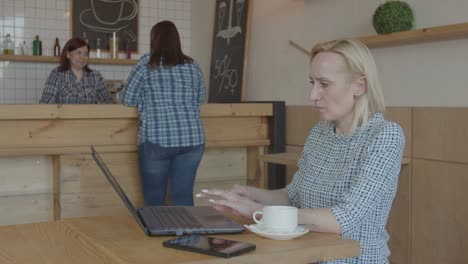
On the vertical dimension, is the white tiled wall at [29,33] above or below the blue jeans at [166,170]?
above

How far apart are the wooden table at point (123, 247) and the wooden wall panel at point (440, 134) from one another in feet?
5.92

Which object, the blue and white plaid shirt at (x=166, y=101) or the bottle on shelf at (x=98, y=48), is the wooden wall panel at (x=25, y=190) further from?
the bottle on shelf at (x=98, y=48)

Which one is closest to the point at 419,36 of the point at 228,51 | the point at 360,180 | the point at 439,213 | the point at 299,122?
the point at 439,213

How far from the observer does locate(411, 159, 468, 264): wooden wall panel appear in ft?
10.1

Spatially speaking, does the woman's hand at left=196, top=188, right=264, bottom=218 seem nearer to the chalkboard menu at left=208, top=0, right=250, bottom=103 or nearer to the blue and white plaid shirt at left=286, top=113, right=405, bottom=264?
the blue and white plaid shirt at left=286, top=113, right=405, bottom=264

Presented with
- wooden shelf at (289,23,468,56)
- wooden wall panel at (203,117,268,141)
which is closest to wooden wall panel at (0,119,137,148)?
wooden wall panel at (203,117,268,141)

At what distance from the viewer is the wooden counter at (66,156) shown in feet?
11.7

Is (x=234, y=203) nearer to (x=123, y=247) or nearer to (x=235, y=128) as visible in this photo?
(x=123, y=247)

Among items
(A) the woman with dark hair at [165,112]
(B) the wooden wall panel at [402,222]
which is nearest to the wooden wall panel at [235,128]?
(A) the woman with dark hair at [165,112]

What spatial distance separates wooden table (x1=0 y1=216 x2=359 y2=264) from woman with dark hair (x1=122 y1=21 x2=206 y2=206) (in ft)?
6.56

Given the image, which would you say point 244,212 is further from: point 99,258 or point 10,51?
point 10,51

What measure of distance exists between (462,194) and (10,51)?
12.7ft

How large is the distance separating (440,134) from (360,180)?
1735mm

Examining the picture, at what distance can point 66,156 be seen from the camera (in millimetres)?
3715
